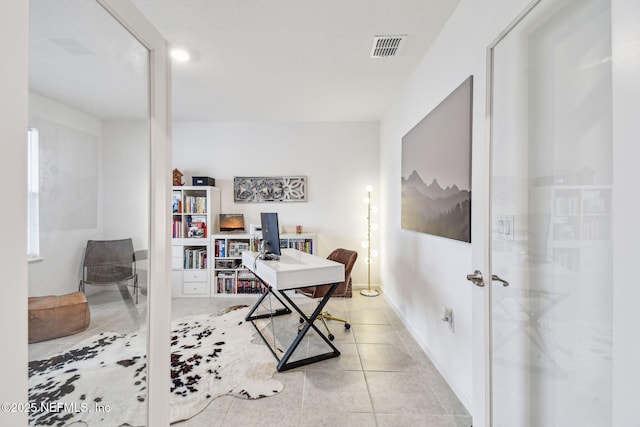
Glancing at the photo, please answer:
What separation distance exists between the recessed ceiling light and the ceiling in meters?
0.05

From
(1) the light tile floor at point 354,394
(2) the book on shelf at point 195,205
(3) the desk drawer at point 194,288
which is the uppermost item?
(2) the book on shelf at point 195,205

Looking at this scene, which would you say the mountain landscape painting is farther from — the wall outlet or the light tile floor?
the light tile floor

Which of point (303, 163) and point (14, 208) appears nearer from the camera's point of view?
point (14, 208)

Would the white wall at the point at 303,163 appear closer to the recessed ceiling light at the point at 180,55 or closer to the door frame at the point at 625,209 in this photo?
the recessed ceiling light at the point at 180,55

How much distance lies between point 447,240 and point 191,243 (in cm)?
341

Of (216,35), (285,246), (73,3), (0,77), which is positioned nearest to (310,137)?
(285,246)

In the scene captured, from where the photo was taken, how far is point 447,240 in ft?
6.57

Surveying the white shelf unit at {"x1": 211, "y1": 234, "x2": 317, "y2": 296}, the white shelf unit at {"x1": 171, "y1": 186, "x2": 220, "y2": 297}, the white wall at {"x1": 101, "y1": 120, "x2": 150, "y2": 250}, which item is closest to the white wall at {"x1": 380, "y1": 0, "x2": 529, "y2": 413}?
the white wall at {"x1": 101, "y1": 120, "x2": 150, "y2": 250}

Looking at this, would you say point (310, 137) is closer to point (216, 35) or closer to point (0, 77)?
point (216, 35)

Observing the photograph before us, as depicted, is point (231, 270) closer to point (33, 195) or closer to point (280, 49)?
point (280, 49)

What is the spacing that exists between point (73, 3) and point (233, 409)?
6.73ft

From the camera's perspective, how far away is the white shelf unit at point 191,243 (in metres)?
3.94

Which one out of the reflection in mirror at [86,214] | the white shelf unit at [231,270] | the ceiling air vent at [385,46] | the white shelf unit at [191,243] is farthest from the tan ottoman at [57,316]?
the white shelf unit at [191,243]

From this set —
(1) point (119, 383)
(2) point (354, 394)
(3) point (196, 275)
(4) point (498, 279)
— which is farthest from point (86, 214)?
(3) point (196, 275)
